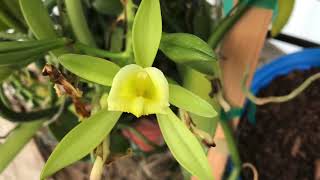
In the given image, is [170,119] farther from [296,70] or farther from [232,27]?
[296,70]

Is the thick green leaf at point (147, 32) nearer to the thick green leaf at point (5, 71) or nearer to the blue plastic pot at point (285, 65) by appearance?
the thick green leaf at point (5, 71)

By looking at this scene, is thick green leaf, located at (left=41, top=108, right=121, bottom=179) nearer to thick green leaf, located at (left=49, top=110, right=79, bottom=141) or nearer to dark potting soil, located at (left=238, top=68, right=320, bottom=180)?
thick green leaf, located at (left=49, top=110, right=79, bottom=141)

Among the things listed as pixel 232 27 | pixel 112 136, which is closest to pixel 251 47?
pixel 232 27

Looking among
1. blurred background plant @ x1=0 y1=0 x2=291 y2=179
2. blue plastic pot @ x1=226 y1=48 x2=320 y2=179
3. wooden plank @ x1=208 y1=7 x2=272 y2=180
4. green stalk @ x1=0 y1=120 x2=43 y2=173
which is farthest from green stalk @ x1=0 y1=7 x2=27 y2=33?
blue plastic pot @ x1=226 y1=48 x2=320 y2=179

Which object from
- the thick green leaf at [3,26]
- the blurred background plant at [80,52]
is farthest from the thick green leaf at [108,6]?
the thick green leaf at [3,26]

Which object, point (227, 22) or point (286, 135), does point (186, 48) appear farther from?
point (286, 135)

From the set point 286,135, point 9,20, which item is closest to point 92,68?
point 9,20
